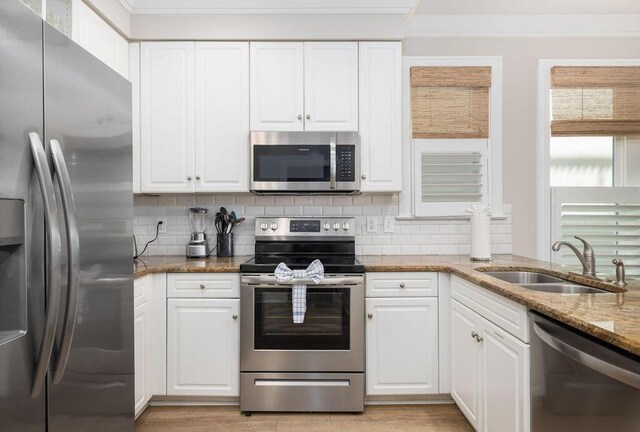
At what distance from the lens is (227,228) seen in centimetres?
293

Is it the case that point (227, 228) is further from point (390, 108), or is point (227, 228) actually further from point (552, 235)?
point (552, 235)

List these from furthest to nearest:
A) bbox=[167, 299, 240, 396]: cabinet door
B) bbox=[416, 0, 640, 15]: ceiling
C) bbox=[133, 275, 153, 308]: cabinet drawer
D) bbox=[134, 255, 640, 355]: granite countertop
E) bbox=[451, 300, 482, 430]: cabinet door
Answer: bbox=[416, 0, 640, 15]: ceiling → bbox=[167, 299, 240, 396]: cabinet door → bbox=[133, 275, 153, 308]: cabinet drawer → bbox=[451, 300, 482, 430]: cabinet door → bbox=[134, 255, 640, 355]: granite countertop

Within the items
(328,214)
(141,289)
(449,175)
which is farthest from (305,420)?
(449,175)

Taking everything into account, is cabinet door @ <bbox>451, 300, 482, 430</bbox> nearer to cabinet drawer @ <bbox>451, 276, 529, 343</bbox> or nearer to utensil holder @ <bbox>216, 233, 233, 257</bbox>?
cabinet drawer @ <bbox>451, 276, 529, 343</bbox>

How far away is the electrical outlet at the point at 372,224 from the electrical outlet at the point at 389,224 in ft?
0.23

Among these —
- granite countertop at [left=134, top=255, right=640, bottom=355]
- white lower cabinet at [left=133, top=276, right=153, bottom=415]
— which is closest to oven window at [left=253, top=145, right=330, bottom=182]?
granite countertop at [left=134, top=255, right=640, bottom=355]

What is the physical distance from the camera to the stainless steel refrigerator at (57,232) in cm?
92

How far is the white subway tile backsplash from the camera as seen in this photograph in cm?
298

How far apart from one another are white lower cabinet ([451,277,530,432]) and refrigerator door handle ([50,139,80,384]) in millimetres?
1520

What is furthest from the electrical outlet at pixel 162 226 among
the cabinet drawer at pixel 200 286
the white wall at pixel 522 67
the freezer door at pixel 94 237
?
the white wall at pixel 522 67

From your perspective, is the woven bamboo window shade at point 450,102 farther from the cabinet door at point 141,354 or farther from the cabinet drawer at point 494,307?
the cabinet door at point 141,354

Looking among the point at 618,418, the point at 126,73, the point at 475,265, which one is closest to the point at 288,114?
the point at 126,73

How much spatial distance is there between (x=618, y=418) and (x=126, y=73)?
3.04 m

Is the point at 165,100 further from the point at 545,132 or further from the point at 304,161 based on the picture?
the point at 545,132
